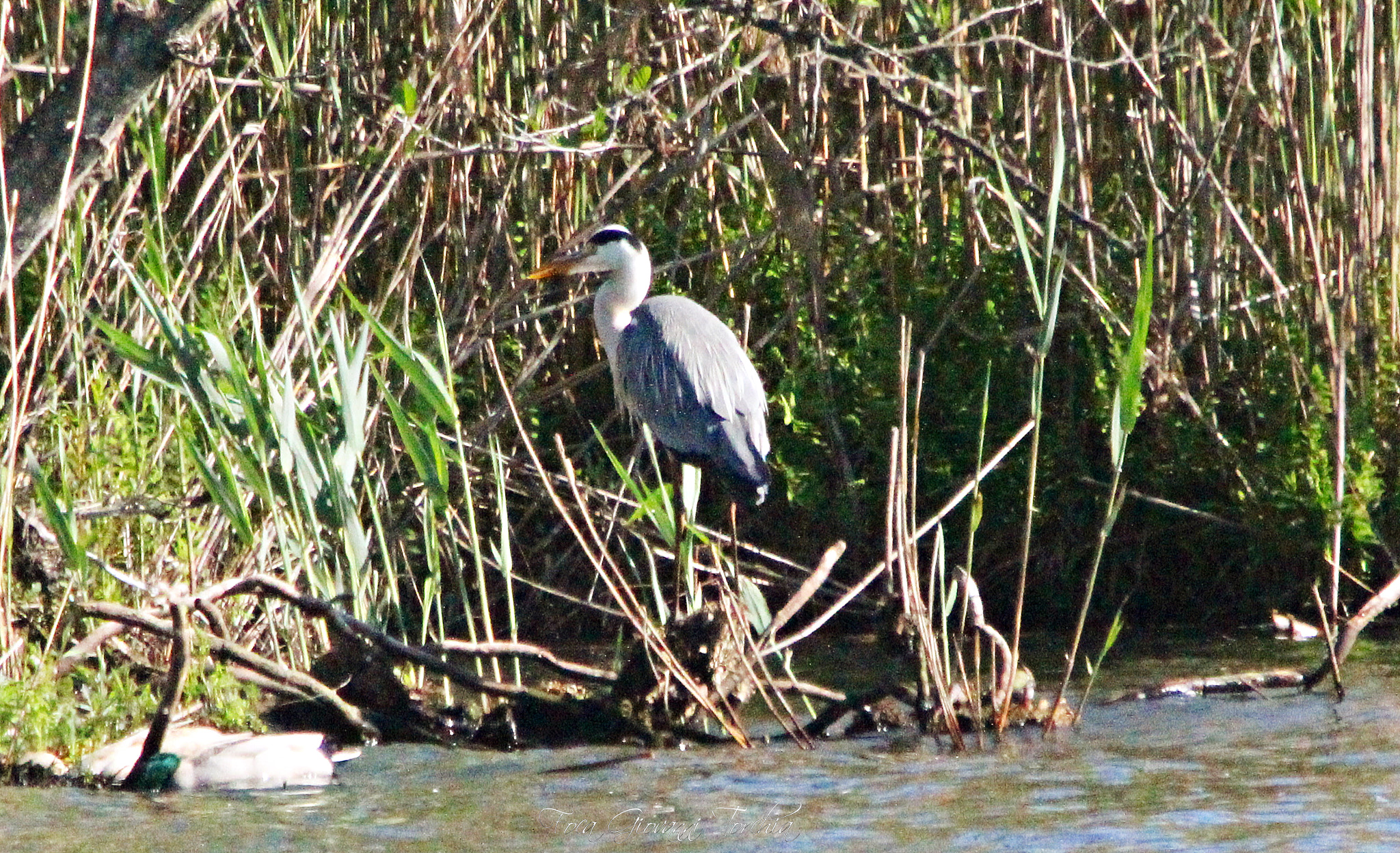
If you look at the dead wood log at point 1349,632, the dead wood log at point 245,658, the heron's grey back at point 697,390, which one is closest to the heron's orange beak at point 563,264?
the heron's grey back at point 697,390

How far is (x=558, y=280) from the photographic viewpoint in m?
5.81

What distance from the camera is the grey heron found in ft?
16.5

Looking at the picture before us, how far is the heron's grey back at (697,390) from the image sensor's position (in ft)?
16.5

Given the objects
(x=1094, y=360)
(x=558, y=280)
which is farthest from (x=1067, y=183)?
(x=558, y=280)

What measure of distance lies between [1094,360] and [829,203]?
908 millimetres

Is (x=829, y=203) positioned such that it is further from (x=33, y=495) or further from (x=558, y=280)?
(x=33, y=495)

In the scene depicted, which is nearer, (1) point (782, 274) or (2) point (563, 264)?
(2) point (563, 264)

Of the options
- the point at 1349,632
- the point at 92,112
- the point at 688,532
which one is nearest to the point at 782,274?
the point at 688,532

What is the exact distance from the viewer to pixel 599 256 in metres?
5.16

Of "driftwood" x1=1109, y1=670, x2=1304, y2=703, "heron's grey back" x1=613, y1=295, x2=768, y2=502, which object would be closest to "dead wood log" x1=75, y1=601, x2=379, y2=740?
"heron's grey back" x1=613, y1=295, x2=768, y2=502

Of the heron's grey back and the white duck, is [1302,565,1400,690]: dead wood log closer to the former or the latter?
the heron's grey back

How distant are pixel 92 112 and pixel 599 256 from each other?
5.80ft

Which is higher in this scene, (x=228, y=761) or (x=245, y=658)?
(x=245, y=658)

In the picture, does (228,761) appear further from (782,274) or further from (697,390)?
(782,274)
